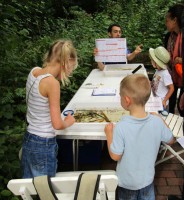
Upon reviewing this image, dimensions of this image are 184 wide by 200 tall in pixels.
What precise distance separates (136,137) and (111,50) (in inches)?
108

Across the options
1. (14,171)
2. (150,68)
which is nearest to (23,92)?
(14,171)

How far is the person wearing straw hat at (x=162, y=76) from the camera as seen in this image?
141 inches

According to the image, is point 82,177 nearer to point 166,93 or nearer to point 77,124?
point 77,124

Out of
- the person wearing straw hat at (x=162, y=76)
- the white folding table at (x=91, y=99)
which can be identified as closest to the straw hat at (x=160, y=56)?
the person wearing straw hat at (x=162, y=76)

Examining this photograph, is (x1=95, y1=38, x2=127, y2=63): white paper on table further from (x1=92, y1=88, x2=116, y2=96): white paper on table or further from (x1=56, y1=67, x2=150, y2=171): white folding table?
(x1=92, y1=88, x2=116, y2=96): white paper on table

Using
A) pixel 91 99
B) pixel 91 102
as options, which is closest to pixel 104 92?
pixel 91 99

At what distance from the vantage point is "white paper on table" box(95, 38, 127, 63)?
4.46 metres

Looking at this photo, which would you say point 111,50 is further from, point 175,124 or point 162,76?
point 175,124

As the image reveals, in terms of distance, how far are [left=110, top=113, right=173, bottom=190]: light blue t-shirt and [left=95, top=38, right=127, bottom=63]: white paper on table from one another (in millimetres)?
2555

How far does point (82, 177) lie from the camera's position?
1.49 m

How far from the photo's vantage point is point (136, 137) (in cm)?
200

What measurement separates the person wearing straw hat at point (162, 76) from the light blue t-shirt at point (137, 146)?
1516mm

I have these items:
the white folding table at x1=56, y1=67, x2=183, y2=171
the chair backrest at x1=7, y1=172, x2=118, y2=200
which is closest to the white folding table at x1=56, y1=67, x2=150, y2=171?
the white folding table at x1=56, y1=67, x2=183, y2=171

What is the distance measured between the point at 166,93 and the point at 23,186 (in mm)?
2508
